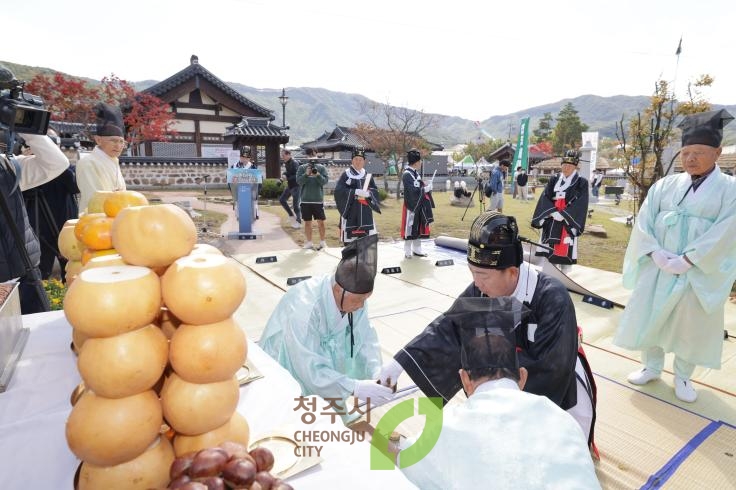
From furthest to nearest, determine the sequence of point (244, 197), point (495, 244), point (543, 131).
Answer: point (543, 131) → point (244, 197) → point (495, 244)

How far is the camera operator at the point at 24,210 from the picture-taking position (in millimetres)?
3096

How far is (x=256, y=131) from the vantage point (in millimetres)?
20625

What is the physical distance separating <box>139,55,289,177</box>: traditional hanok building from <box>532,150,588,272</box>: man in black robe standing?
53.7ft

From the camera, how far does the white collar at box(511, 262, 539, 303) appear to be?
2414 millimetres

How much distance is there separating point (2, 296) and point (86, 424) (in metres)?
1.47

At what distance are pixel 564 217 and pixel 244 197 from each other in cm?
748

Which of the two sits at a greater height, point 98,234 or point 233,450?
point 98,234

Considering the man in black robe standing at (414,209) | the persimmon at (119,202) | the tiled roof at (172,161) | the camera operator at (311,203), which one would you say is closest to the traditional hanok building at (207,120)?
the tiled roof at (172,161)

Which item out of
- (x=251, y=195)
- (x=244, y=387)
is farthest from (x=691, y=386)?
(x=251, y=195)

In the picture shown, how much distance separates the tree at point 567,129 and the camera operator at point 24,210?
69.5 m

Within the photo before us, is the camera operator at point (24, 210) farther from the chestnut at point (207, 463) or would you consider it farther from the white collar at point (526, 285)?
the white collar at point (526, 285)

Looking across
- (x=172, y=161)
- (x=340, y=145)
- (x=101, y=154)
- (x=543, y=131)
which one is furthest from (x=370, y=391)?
(x=543, y=131)

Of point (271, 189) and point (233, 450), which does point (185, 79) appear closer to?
point (271, 189)

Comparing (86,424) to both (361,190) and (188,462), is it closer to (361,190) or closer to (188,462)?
(188,462)
